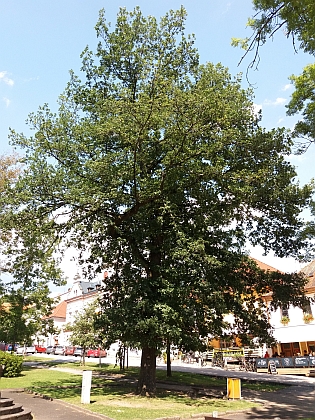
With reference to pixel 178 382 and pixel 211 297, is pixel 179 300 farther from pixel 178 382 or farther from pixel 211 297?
pixel 178 382

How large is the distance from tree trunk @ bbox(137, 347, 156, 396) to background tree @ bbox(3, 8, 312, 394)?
0.04 metres

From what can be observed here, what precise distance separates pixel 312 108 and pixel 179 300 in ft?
26.3

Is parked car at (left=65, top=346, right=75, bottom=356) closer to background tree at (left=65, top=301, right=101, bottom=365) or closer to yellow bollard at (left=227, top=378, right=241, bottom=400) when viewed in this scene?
background tree at (left=65, top=301, right=101, bottom=365)

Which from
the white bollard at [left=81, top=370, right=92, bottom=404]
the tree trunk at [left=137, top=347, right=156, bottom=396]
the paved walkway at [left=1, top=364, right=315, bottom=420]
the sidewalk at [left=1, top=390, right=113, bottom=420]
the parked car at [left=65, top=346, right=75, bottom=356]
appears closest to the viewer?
the sidewalk at [left=1, top=390, right=113, bottom=420]

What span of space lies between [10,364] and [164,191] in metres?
15.2

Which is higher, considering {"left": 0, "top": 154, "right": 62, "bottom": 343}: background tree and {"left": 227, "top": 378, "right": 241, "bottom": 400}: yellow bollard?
{"left": 0, "top": 154, "right": 62, "bottom": 343}: background tree

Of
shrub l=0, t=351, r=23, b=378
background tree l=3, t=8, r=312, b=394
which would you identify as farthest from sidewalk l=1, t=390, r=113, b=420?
shrub l=0, t=351, r=23, b=378

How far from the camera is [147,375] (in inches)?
592

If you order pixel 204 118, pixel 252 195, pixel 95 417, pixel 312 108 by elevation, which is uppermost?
pixel 204 118

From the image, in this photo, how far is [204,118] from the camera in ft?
45.0

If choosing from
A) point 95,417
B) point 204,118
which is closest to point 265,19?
point 204,118

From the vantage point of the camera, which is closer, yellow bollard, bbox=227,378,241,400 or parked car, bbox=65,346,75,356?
yellow bollard, bbox=227,378,241,400

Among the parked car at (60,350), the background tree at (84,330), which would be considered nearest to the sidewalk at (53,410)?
the background tree at (84,330)

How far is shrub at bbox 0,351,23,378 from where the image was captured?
71.0ft
